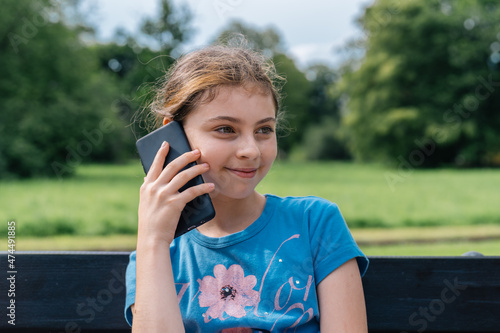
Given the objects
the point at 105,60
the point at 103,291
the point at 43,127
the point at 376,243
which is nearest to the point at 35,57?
the point at 43,127

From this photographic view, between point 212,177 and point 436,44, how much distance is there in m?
43.6

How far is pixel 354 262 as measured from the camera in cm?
189

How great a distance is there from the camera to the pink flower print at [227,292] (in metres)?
1.90

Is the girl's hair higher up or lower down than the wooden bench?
higher up

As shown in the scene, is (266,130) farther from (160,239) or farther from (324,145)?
(324,145)

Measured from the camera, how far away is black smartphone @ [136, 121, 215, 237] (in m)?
1.93

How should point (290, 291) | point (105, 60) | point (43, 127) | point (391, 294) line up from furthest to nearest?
point (105, 60), point (43, 127), point (391, 294), point (290, 291)

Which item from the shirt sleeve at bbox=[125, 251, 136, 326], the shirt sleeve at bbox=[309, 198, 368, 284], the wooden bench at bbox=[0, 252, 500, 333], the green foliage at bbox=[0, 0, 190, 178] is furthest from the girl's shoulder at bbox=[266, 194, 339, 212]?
the green foliage at bbox=[0, 0, 190, 178]

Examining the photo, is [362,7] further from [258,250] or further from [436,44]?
[258,250]

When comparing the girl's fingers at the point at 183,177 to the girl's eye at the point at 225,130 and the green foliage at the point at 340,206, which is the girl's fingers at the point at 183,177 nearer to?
the girl's eye at the point at 225,130

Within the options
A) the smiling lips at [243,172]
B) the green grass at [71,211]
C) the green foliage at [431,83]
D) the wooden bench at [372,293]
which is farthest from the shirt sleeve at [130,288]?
the green foliage at [431,83]

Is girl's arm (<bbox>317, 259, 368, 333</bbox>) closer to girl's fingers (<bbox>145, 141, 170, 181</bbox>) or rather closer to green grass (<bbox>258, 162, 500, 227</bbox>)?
girl's fingers (<bbox>145, 141, 170, 181</bbox>)

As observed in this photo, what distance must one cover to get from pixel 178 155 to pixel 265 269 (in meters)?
0.54

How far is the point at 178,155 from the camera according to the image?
6.52 ft
